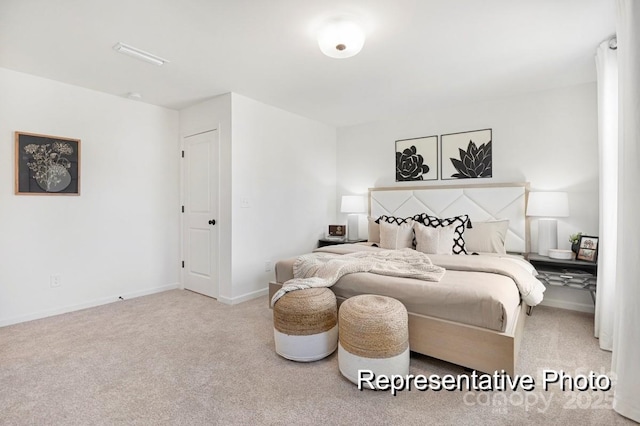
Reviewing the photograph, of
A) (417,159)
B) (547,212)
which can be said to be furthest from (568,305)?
(417,159)

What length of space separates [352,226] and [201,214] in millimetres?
2137

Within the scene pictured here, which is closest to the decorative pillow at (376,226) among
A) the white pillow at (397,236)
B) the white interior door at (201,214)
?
the white pillow at (397,236)

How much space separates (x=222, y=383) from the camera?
1974mm

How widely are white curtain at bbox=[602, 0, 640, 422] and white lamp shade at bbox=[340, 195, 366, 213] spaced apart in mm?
3143

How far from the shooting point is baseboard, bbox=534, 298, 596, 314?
3246 mm

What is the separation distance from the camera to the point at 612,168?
2449 millimetres

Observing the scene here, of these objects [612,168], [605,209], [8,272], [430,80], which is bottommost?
[8,272]

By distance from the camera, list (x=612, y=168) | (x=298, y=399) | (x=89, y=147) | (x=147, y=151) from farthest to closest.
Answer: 1. (x=147, y=151)
2. (x=89, y=147)
3. (x=612, y=168)
4. (x=298, y=399)

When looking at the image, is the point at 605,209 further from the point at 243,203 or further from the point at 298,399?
the point at 243,203

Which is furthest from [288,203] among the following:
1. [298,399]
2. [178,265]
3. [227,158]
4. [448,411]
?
[448,411]

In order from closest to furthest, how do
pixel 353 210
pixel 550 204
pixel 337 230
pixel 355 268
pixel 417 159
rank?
pixel 355 268
pixel 550 204
pixel 417 159
pixel 353 210
pixel 337 230

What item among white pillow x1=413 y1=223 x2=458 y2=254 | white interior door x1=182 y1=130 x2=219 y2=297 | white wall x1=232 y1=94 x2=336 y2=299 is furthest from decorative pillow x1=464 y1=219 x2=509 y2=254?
white interior door x1=182 y1=130 x2=219 y2=297

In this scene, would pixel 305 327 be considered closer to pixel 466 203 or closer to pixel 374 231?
pixel 374 231

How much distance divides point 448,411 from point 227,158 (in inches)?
124
